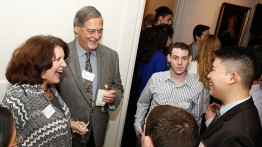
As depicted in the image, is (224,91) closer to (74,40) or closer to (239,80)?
(239,80)

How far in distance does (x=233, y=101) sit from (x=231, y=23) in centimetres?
501

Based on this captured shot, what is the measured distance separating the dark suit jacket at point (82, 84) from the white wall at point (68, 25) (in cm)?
28

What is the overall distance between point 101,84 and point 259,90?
166 cm

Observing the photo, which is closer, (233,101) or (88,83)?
(233,101)

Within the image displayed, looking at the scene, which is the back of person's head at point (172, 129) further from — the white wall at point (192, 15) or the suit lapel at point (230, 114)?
the white wall at point (192, 15)

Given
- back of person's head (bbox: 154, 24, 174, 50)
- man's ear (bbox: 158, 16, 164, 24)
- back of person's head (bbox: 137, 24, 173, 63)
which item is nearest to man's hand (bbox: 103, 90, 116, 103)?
back of person's head (bbox: 137, 24, 173, 63)

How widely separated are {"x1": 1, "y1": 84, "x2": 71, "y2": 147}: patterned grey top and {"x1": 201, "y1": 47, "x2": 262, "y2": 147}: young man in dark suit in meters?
1.02

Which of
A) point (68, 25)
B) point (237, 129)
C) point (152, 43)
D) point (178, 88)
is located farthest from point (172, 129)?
point (152, 43)

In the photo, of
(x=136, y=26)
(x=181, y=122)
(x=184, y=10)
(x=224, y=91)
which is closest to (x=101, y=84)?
(x=136, y=26)

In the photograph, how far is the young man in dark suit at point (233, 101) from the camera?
5.10ft

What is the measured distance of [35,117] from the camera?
1.71 metres

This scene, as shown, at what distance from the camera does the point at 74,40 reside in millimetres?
2369

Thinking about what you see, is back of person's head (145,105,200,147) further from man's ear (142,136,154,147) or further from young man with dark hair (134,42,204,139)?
young man with dark hair (134,42,204,139)

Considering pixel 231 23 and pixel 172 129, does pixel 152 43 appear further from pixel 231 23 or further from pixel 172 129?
pixel 231 23
